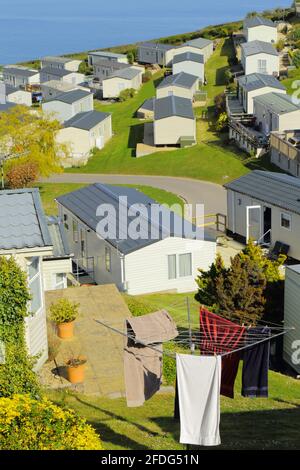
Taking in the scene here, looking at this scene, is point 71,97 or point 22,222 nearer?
point 22,222

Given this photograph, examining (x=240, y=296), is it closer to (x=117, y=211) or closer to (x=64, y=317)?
(x=64, y=317)

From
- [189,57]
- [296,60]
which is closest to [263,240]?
[296,60]

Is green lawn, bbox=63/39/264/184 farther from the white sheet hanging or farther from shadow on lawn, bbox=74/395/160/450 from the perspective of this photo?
the white sheet hanging

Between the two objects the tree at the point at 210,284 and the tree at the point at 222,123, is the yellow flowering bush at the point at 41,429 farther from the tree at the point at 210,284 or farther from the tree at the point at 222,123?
the tree at the point at 222,123
